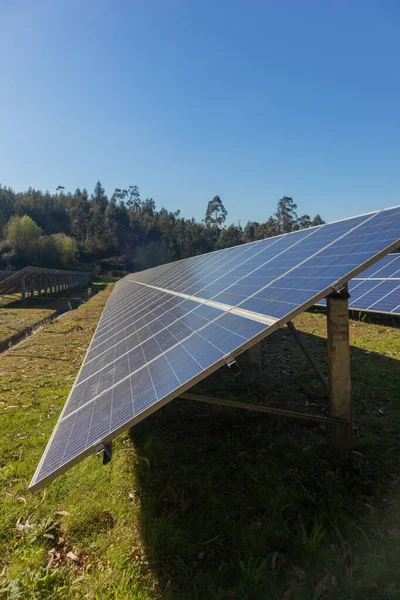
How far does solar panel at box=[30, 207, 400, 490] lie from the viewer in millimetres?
3691

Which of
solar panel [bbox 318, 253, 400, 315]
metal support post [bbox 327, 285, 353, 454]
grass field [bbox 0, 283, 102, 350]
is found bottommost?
grass field [bbox 0, 283, 102, 350]

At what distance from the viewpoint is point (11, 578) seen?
3.87 metres

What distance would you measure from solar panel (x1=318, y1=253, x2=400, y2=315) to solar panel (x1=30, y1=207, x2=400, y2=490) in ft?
28.7

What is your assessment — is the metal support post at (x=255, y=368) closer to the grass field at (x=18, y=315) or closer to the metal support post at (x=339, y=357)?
the metal support post at (x=339, y=357)

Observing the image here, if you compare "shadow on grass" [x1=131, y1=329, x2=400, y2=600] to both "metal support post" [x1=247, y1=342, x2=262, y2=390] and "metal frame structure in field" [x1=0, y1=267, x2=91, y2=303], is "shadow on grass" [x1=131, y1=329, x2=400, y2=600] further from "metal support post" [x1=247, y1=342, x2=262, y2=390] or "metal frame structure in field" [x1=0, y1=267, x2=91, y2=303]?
"metal frame structure in field" [x1=0, y1=267, x2=91, y2=303]

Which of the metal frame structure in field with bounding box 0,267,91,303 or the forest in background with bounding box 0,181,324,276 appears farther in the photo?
the forest in background with bounding box 0,181,324,276

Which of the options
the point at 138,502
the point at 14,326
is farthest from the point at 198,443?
the point at 14,326

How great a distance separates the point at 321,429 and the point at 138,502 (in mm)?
3467

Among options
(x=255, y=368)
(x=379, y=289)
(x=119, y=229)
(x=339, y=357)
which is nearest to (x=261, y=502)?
(x=339, y=357)

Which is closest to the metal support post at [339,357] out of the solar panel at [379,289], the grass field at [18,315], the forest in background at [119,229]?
the solar panel at [379,289]

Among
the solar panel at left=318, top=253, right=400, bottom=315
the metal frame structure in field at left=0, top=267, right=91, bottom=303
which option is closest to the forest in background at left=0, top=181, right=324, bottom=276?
the metal frame structure in field at left=0, top=267, right=91, bottom=303

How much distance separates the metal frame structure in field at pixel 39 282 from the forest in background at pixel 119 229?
2669cm

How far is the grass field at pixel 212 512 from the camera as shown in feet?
12.0

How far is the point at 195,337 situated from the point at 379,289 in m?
14.9
